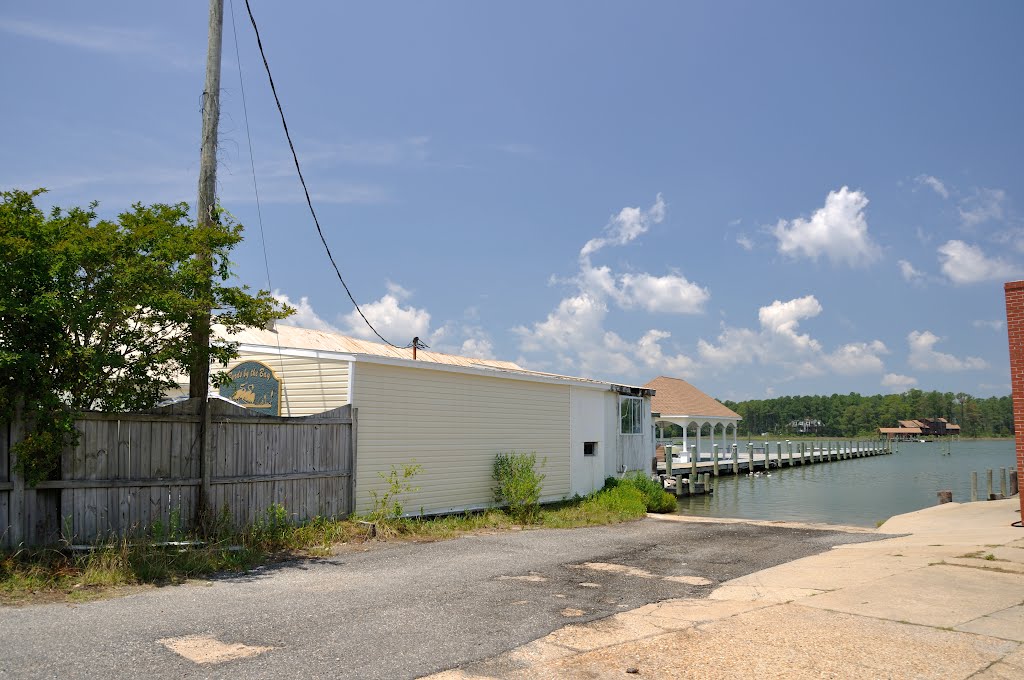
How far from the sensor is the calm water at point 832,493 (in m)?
29.7

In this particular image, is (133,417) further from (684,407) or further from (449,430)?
(684,407)

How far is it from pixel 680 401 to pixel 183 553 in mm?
37788

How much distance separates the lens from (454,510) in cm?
1638

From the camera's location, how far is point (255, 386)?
15523mm

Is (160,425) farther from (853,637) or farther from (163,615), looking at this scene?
(853,637)

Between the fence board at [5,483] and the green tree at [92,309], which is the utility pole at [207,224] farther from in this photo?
the fence board at [5,483]

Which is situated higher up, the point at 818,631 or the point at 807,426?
the point at 818,631

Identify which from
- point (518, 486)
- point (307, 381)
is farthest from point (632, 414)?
point (307, 381)

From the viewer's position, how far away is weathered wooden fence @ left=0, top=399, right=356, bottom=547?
9.32 m

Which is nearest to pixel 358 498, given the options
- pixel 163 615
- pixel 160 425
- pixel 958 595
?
pixel 160 425

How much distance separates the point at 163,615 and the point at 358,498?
6.59 metres

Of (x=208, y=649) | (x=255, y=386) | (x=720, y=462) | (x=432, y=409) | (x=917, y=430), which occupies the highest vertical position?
(x=255, y=386)

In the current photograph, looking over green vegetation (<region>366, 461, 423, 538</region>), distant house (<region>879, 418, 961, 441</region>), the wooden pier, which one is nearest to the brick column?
green vegetation (<region>366, 461, 423, 538</region>)

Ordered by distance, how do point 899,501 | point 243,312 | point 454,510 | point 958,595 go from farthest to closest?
1. point 899,501
2. point 454,510
3. point 243,312
4. point 958,595
